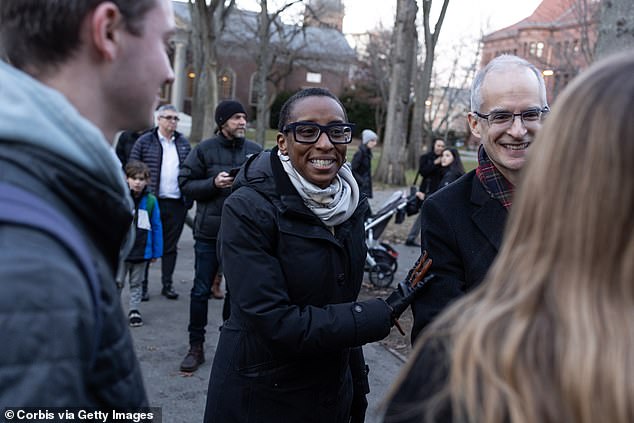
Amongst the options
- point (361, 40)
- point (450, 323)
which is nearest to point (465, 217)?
point (450, 323)

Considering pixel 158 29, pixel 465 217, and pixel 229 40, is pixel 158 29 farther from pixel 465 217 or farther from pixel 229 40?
pixel 229 40

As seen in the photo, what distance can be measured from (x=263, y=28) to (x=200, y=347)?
958 inches

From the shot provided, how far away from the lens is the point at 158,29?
1514mm

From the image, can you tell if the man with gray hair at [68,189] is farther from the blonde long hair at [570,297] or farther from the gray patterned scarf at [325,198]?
the gray patterned scarf at [325,198]

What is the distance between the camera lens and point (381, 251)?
9.04 metres

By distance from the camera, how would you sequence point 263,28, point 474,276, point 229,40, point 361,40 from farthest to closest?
point 361,40, point 229,40, point 263,28, point 474,276

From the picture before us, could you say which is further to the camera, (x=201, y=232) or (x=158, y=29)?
(x=201, y=232)

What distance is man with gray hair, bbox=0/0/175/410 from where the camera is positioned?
3.62 feet

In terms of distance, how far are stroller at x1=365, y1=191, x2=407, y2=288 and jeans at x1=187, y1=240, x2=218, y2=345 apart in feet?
10.1

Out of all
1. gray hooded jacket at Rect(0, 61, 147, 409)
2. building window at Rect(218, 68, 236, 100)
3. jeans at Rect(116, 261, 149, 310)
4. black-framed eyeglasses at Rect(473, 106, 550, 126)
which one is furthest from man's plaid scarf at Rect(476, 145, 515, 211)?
building window at Rect(218, 68, 236, 100)

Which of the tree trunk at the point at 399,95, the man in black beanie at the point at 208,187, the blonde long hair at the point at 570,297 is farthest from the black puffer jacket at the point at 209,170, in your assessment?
the tree trunk at the point at 399,95

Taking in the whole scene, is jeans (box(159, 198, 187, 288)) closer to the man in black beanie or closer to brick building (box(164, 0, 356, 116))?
the man in black beanie

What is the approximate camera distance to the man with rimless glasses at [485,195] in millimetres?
2619

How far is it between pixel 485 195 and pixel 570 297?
1560 mm
